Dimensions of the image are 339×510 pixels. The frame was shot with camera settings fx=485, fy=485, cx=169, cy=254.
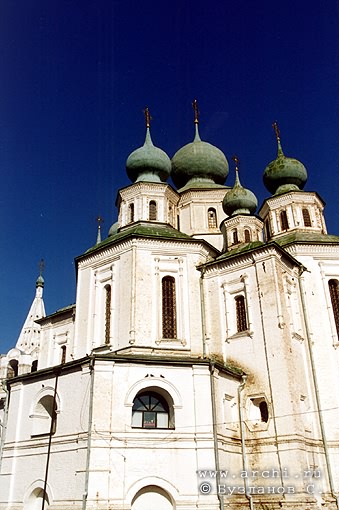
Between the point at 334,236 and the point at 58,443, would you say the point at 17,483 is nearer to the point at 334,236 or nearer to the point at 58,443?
the point at 58,443

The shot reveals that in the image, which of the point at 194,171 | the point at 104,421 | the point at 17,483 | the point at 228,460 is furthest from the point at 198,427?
the point at 194,171

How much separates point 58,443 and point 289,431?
7807mm

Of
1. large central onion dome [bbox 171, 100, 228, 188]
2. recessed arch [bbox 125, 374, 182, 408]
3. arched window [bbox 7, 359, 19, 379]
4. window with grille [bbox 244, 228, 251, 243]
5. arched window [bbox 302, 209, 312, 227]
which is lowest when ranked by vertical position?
recessed arch [bbox 125, 374, 182, 408]

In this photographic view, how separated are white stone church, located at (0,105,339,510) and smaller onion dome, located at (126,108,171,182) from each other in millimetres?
605

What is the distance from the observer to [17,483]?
56.0ft

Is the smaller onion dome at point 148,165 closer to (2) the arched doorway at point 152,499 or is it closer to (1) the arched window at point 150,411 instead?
(1) the arched window at point 150,411

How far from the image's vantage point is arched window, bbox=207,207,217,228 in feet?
88.9

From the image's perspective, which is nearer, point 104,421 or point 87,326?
point 104,421

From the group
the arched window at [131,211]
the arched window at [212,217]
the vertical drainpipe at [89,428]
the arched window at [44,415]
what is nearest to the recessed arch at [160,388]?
the vertical drainpipe at [89,428]

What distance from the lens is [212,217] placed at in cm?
2731

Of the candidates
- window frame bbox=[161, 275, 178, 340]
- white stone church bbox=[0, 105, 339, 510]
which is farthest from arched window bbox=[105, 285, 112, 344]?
window frame bbox=[161, 275, 178, 340]

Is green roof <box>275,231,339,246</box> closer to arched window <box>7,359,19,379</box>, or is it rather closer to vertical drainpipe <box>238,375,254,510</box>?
vertical drainpipe <box>238,375,254,510</box>

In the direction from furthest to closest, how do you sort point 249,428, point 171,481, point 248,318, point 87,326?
1. point 87,326
2. point 248,318
3. point 249,428
4. point 171,481

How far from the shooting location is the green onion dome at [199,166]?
29.4 meters
